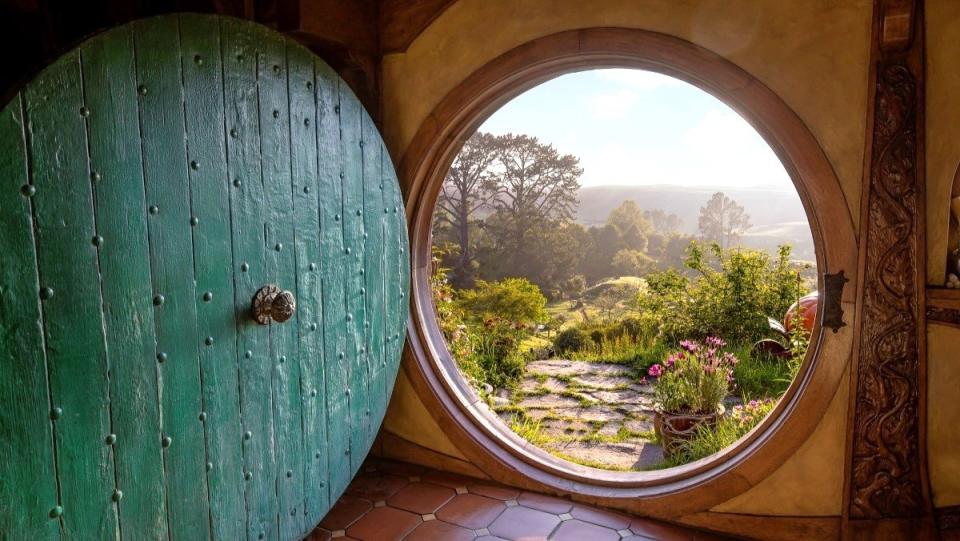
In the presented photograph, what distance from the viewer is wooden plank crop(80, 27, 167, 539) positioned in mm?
1171

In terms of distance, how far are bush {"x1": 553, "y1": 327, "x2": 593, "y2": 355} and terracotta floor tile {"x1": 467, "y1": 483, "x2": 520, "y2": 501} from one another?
4.07 m

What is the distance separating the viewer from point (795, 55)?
5.96 ft

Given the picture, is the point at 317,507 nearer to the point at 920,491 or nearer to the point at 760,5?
the point at 920,491

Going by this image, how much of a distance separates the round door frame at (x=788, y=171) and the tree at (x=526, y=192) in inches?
207

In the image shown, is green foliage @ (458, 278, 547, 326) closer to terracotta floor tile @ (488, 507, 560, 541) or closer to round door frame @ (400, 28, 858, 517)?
round door frame @ (400, 28, 858, 517)

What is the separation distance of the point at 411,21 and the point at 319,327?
1.44m

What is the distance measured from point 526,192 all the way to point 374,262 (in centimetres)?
619

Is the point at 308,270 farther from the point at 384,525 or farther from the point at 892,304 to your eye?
the point at 892,304

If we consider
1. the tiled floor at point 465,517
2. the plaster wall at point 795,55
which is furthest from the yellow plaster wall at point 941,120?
the tiled floor at point 465,517

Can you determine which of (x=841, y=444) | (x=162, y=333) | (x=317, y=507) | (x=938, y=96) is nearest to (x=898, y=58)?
(x=938, y=96)

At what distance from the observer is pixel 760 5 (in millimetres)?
1846

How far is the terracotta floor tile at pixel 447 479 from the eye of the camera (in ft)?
7.96

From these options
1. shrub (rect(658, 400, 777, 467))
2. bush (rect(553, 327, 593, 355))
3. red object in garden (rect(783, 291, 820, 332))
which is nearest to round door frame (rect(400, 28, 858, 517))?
shrub (rect(658, 400, 777, 467))

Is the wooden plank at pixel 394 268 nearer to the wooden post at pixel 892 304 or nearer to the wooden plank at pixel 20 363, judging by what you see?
the wooden plank at pixel 20 363
